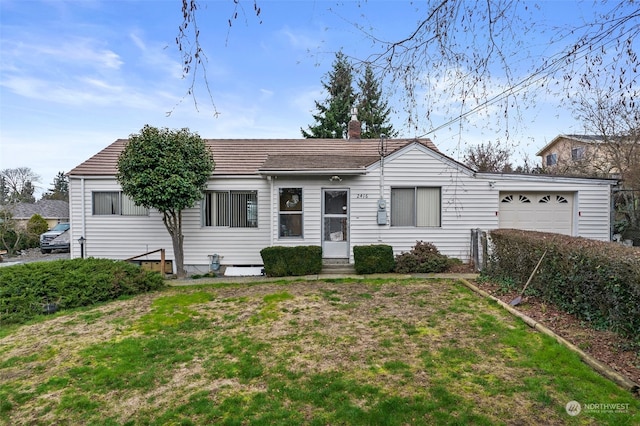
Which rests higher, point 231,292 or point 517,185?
point 517,185

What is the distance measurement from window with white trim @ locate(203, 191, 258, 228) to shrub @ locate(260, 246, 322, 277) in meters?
1.78

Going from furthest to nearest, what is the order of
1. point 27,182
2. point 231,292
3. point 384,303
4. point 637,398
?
point 27,182 → point 231,292 → point 384,303 → point 637,398

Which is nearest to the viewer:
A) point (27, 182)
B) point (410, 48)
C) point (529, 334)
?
point (410, 48)

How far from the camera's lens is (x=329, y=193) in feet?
33.8

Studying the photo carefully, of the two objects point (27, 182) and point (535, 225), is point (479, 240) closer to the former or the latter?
point (535, 225)

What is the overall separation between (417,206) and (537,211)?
361 centimetres

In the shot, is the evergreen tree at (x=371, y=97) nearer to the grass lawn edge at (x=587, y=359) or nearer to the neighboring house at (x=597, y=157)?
the grass lawn edge at (x=587, y=359)

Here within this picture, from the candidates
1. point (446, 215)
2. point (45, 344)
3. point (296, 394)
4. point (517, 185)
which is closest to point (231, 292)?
point (45, 344)

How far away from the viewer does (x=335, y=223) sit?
1032 centimetres

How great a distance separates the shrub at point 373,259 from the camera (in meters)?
9.45

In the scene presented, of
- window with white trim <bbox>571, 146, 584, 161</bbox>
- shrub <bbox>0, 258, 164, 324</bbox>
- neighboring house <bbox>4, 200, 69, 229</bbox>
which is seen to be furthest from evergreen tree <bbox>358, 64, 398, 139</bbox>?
neighboring house <bbox>4, 200, 69, 229</bbox>

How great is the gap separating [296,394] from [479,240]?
797 centimetres

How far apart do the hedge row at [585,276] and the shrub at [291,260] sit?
4882 millimetres

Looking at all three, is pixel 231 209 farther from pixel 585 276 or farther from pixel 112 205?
pixel 585 276
